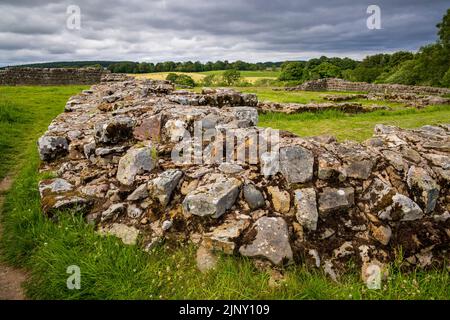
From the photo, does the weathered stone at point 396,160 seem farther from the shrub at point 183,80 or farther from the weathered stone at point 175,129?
the shrub at point 183,80

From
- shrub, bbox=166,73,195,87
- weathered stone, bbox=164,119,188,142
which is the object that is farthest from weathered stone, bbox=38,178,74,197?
shrub, bbox=166,73,195,87

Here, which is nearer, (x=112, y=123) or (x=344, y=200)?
(x=344, y=200)

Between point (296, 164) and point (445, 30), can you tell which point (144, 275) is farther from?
point (445, 30)

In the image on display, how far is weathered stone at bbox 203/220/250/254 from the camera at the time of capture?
4047 mm

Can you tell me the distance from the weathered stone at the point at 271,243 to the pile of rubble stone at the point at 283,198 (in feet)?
0.04

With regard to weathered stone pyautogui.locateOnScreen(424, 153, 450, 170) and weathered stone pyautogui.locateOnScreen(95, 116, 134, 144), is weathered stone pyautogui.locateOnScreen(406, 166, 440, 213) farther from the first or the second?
weathered stone pyautogui.locateOnScreen(95, 116, 134, 144)

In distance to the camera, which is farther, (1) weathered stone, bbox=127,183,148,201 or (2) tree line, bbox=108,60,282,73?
(2) tree line, bbox=108,60,282,73

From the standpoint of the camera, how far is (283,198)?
14.8 ft

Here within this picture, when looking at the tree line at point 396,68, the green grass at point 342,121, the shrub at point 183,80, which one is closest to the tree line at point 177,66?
the shrub at point 183,80

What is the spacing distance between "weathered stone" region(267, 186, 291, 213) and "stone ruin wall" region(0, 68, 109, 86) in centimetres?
2727
